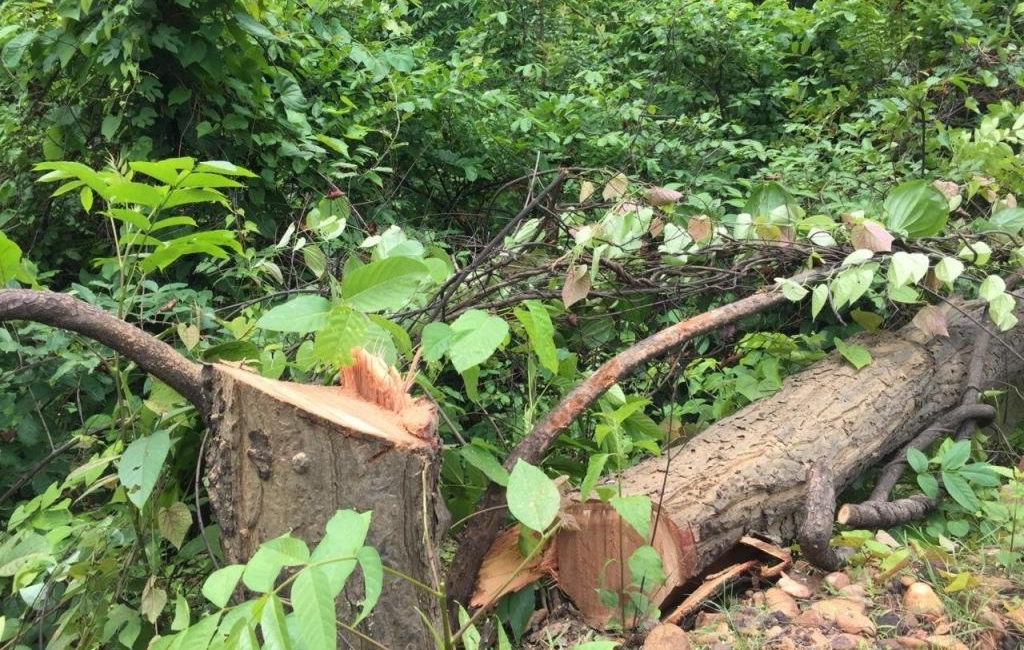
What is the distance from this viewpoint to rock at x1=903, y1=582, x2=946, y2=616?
62.4 inches

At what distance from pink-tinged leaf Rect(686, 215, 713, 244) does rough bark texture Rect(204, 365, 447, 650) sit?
4.47 feet

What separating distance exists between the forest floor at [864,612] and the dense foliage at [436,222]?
28 cm

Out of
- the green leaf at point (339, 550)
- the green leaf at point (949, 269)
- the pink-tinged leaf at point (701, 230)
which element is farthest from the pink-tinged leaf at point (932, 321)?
the green leaf at point (339, 550)

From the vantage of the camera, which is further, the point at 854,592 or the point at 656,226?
the point at 656,226

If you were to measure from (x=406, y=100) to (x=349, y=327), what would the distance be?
10.0ft

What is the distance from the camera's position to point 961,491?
1.97 meters

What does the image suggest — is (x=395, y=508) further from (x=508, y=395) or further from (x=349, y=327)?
(x=508, y=395)

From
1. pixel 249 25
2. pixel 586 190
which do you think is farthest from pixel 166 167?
pixel 249 25

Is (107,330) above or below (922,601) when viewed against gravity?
above

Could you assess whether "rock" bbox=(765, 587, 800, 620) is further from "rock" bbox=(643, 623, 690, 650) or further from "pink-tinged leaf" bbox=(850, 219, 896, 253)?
"pink-tinged leaf" bbox=(850, 219, 896, 253)

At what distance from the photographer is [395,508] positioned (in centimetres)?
134

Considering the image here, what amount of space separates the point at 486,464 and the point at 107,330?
824mm

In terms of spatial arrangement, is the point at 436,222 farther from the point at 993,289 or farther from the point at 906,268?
the point at 993,289

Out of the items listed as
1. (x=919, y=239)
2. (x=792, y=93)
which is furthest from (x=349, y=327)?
(x=792, y=93)
